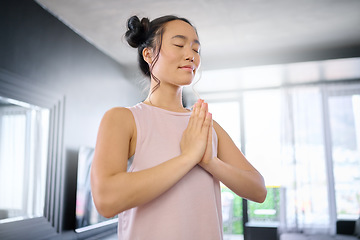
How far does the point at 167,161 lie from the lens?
69 centimetres

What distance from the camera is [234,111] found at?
19.9 feet

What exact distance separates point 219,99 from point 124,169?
218 inches

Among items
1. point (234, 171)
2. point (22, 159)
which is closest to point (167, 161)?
point (234, 171)

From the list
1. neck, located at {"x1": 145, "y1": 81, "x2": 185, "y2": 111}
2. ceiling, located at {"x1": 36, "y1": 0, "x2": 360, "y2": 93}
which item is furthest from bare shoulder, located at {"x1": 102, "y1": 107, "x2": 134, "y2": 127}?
ceiling, located at {"x1": 36, "y1": 0, "x2": 360, "y2": 93}

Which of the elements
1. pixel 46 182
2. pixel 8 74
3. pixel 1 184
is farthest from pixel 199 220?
pixel 46 182

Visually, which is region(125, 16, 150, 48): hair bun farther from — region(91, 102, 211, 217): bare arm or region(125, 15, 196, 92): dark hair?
region(91, 102, 211, 217): bare arm

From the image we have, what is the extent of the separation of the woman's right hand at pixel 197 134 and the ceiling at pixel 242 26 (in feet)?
7.59

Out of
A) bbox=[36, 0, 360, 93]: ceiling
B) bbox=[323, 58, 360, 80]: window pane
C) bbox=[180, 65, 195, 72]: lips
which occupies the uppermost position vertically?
bbox=[36, 0, 360, 93]: ceiling

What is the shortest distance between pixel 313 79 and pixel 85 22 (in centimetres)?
387

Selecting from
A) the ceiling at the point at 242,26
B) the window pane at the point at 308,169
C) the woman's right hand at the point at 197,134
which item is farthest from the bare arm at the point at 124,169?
the window pane at the point at 308,169

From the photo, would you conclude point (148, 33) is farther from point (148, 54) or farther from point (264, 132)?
point (264, 132)

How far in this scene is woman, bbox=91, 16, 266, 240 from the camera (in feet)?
2.17

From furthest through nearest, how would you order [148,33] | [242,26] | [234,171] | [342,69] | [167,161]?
[342,69] → [242,26] → [148,33] → [234,171] → [167,161]

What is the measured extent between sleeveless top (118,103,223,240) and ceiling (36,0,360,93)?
Answer: 233 centimetres
